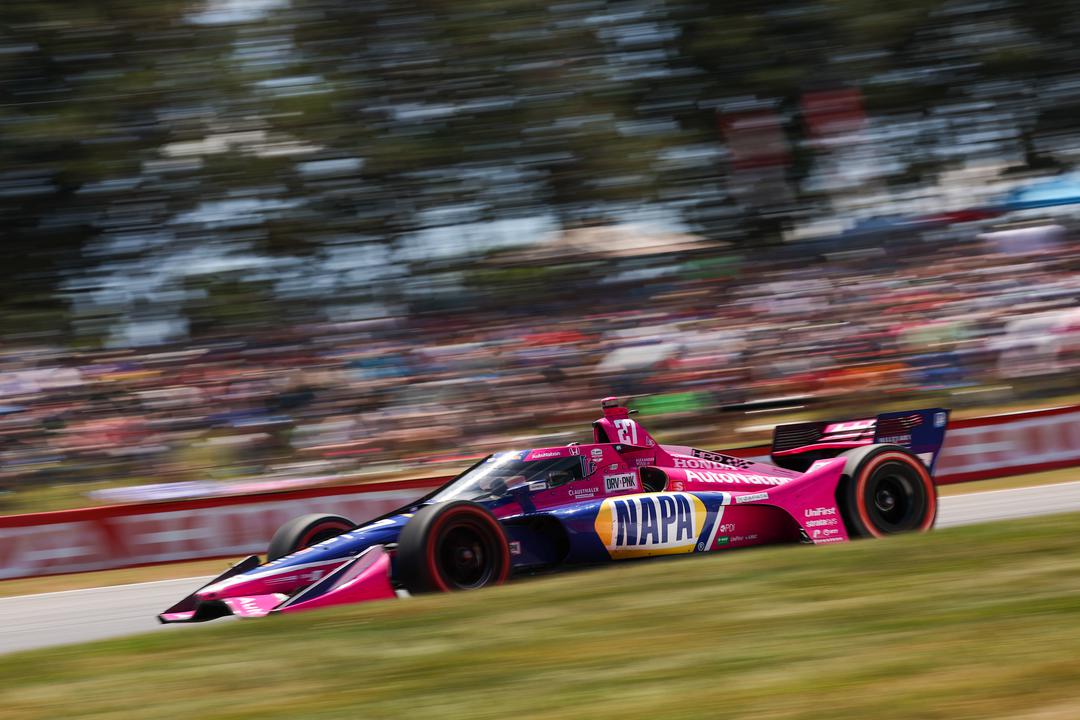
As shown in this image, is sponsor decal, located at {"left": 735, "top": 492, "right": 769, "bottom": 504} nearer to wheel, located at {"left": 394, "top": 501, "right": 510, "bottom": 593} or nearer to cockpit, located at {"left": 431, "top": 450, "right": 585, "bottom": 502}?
cockpit, located at {"left": 431, "top": 450, "right": 585, "bottom": 502}

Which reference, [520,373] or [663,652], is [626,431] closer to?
[663,652]

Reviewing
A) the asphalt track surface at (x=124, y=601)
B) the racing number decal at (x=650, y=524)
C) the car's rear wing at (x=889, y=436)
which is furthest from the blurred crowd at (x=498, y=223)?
the racing number decal at (x=650, y=524)

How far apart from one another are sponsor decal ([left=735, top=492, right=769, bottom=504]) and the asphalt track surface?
2.34 meters

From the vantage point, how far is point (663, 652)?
415 cm

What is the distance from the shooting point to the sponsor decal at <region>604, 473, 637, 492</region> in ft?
24.1

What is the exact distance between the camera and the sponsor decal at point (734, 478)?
7.64 metres

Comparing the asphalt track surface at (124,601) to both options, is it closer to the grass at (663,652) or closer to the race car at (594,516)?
the race car at (594,516)

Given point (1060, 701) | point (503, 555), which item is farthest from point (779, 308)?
point (1060, 701)

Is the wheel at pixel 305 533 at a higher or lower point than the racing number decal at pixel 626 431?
lower

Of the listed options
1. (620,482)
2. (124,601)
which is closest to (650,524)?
(620,482)

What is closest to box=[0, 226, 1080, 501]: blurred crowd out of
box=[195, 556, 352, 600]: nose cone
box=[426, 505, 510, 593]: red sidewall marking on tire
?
box=[195, 556, 352, 600]: nose cone

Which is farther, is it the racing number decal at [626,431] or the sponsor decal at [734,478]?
the sponsor decal at [734,478]

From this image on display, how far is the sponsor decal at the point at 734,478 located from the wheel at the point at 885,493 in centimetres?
44

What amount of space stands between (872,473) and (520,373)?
7.09m
